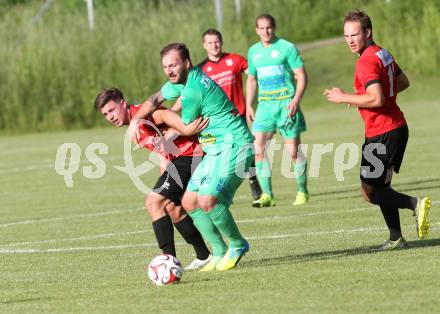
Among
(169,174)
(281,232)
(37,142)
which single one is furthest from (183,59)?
(37,142)

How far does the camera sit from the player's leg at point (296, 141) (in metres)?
15.3

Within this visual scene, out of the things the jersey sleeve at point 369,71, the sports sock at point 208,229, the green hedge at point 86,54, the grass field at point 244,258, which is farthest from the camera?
the green hedge at point 86,54

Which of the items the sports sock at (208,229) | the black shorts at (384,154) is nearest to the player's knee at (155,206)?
the sports sock at (208,229)

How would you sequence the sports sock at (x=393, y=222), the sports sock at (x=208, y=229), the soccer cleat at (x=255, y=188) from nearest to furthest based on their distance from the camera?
the sports sock at (x=208, y=229) < the sports sock at (x=393, y=222) < the soccer cleat at (x=255, y=188)

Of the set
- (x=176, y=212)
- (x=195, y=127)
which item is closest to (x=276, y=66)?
(x=176, y=212)

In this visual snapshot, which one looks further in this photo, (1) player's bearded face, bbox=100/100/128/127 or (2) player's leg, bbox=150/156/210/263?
(2) player's leg, bbox=150/156/210/263

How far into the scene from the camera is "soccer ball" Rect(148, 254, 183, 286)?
9.22 m

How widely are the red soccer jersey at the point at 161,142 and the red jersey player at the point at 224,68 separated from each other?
5.24m

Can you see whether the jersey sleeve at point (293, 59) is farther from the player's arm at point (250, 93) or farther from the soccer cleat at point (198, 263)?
the soccer cleat at point (198, 263)

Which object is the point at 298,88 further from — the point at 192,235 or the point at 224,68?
the point at 192,235

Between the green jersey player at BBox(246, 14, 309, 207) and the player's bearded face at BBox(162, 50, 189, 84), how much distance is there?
5859 millimetres

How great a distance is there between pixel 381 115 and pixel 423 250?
48.0 inches

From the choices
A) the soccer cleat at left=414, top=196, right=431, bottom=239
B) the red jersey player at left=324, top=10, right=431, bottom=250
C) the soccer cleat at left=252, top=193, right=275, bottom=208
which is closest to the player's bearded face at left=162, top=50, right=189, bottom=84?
the red jersey player at left=324, top=10, right=431, bottom=250

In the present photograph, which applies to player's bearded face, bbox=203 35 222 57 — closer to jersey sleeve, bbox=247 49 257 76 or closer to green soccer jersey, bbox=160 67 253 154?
jersey sleeve, bbox=247 49 257 76
